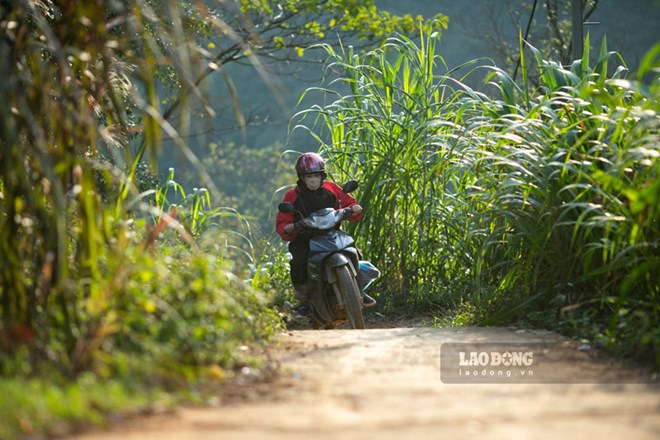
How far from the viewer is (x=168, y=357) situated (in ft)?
9.86

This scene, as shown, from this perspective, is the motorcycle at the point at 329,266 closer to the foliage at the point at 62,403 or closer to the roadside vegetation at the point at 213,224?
the roadside vegetation at the point at 213,224

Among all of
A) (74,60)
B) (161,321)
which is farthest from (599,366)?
(74,60)

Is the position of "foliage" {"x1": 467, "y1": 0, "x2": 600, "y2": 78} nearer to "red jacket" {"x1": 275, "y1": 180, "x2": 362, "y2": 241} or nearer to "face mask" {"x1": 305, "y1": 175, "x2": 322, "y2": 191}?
"red jacket" {"x1": 275, "y1": 180, "x2": 362, "y2": 241}

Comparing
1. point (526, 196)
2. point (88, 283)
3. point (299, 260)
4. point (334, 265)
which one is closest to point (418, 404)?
point (88, 283)

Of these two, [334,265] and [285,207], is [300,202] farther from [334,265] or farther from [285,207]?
[334,265]

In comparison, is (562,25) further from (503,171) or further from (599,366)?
(599,366)

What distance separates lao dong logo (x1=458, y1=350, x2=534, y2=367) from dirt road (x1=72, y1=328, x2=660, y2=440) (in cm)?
3

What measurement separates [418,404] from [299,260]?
12.1ft

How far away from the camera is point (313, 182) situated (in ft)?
21.3

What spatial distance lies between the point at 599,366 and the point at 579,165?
1.38m

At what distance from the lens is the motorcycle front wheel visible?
591cm

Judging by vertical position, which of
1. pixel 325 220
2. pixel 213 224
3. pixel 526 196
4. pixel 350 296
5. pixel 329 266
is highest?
pixel 526 196

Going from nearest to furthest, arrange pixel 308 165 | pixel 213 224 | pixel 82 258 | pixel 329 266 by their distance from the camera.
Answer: pixel 82 258 < pixel 329 266 < pixel 308 165 < pixel 213 224

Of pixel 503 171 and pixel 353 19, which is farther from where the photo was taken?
pixel 353 19
